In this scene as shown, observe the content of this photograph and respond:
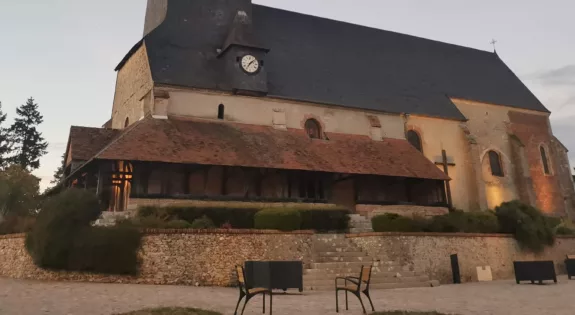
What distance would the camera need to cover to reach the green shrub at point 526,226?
1750cm

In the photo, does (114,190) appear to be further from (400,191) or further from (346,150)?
(400,191)

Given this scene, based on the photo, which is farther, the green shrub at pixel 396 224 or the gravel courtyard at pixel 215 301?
the green shrub at pixel 396 224

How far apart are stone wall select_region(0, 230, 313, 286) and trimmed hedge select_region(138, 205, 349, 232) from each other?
1.42m

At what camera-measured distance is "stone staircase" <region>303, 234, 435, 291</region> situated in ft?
40.7

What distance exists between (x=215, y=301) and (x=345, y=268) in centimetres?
559

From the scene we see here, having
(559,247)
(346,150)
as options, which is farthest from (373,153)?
(559,247)

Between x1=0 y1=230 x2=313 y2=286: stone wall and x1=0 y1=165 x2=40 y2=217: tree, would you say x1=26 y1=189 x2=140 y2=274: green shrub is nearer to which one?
x1=0 y1=230 x2=313 y2=286: stone wall

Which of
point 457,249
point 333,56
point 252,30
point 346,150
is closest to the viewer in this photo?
point 457,249

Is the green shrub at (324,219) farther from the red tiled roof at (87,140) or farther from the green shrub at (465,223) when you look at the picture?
the red tiled roof at (87,140)

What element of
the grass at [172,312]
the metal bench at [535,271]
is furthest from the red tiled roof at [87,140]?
the metal bench at [535,271]

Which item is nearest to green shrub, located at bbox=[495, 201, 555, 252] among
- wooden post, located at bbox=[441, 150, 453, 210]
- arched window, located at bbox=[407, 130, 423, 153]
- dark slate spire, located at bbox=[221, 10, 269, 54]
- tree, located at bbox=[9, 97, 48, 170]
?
wooden post, located at bbox=[441, 150, 453, 210]

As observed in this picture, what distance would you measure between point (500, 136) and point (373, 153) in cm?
1154

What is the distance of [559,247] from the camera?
1873cm

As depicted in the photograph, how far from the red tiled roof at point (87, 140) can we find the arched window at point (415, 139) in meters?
15.8
